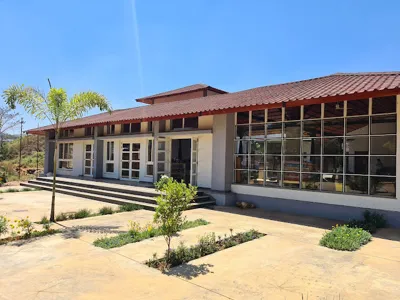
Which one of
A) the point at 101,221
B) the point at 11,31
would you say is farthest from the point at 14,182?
the point at 101,221

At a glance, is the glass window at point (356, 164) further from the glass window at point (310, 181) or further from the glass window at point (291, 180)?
the glass window at point (291, 180)

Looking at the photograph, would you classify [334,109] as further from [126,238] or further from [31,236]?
[31,236]

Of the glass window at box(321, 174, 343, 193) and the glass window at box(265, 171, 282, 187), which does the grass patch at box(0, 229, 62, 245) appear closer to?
the glass window at box(265, 171, 282, 187)

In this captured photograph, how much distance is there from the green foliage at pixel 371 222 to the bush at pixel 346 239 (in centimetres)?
83

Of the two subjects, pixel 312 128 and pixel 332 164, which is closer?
pixel 332 164

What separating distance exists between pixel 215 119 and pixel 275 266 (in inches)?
281

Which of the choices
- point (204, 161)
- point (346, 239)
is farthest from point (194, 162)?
point (346, 239)

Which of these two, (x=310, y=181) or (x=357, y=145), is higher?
(x=357, y=145)

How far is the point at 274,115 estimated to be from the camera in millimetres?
10211

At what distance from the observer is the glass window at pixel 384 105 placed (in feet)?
26.1

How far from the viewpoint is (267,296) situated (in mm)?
3768

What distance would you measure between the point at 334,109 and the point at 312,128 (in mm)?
861

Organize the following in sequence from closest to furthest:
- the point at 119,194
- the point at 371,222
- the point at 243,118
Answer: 1. the point at 371,222
2. the point at 243,118
3. the point at 119,194

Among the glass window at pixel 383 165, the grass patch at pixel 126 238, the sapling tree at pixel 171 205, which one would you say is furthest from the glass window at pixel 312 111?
the sapling tree at pixel 171 205
